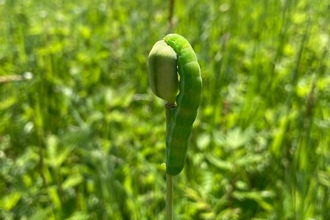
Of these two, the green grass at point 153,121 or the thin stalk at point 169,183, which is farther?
the green grass at point 153,121

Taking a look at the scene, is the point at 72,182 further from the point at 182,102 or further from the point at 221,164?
the point at 182,102

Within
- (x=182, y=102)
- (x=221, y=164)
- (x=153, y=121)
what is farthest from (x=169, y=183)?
(x=153, y=121)

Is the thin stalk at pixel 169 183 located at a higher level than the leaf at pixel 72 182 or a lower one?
higher

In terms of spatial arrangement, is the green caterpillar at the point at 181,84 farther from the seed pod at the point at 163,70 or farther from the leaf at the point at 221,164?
the leaf at the point at 221,164

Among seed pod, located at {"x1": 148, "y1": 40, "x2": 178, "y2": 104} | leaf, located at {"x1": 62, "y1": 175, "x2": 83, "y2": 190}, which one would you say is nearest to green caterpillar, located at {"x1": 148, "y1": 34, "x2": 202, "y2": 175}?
seed pod, located at {"x1": 148, "y1": 40, "x2": 178, "y2": 104}

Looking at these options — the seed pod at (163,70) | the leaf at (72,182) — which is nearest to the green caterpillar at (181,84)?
the seed pod at (163,70)

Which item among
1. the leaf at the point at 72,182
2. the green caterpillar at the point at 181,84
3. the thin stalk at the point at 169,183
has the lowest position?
the leaf at the point at 72,182

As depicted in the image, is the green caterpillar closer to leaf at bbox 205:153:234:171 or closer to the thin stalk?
the thin stalk
